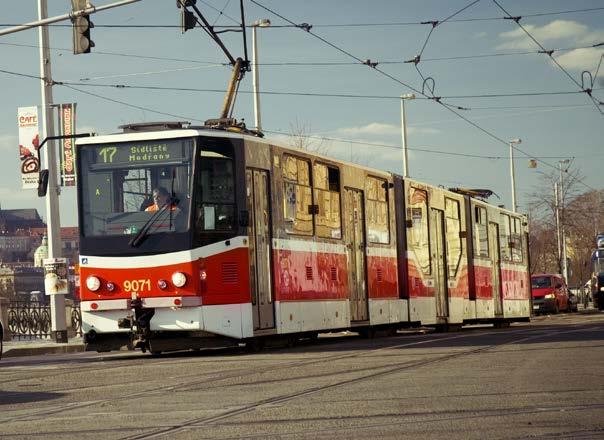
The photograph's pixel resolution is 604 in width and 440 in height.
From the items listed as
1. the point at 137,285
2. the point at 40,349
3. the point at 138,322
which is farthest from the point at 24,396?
the point at 40,349

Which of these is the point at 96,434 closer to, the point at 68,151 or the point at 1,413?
the point at 1,413

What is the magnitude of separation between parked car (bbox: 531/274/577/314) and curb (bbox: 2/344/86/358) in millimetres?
32876

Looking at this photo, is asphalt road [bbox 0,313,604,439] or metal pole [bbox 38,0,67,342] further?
metal pole [bbox 38,0,67,342]

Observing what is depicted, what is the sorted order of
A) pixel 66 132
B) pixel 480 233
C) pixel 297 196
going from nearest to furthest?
pixel 297 196, pixel 66 132, pixel 480 233

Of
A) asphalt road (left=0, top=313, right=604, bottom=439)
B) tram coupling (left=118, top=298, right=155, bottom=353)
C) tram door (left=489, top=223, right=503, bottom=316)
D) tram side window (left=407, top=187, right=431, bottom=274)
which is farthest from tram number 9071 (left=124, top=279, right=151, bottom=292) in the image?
tram door (left=489, top=223, right=503, bottom=316)

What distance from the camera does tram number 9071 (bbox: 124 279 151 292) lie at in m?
20.7

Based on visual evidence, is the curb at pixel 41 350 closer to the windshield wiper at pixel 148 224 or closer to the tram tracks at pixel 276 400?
the windshield wiper at pixel 148 224

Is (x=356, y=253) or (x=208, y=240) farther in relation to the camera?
(x=356, y=253)

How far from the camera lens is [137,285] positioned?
20766 millimetres

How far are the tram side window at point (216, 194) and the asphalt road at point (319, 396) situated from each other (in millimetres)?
2167

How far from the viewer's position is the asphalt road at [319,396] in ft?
32.8

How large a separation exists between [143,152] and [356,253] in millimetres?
6968

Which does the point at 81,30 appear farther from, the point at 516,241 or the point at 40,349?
the point at 516,241

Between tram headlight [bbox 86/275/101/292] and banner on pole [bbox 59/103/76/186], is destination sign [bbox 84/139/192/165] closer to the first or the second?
tram headlight [bbox 86/275/101/292]
